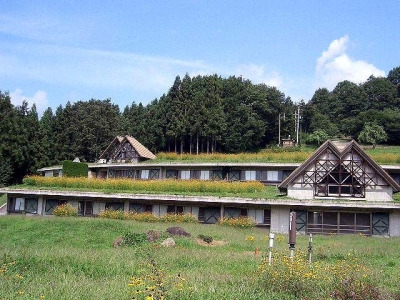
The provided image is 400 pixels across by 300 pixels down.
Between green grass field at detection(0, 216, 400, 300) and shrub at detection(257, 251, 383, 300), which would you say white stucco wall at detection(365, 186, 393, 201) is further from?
shrub at detection(257, 251, 383, 300)

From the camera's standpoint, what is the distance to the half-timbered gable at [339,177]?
30.8 meters

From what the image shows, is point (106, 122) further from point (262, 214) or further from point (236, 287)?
point (236, 287)

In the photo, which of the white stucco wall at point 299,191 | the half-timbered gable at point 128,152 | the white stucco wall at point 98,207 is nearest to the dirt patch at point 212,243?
the white stucco wall at point 299,191

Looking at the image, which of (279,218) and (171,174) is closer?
(279,218)

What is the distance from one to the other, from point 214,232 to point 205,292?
16248 mm

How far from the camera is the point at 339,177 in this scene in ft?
104

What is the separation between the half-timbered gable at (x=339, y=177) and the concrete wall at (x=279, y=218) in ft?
5.12

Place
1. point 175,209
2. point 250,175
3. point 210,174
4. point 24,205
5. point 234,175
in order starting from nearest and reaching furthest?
point 175,209
point 24,205
point 250,175
point 234,175
point 210,174

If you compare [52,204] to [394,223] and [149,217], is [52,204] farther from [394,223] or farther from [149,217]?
[394,223]

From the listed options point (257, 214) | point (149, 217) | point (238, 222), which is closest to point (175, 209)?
point (149, 217)

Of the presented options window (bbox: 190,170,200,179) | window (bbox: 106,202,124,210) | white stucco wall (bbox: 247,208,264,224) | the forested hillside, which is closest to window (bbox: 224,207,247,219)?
white stucco wall (bbox: 247,208,264,224)

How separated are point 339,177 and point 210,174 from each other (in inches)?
543

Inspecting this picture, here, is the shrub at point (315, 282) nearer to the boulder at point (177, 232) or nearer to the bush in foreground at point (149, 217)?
the boulder at point (177, 232)

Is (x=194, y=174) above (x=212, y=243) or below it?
above
